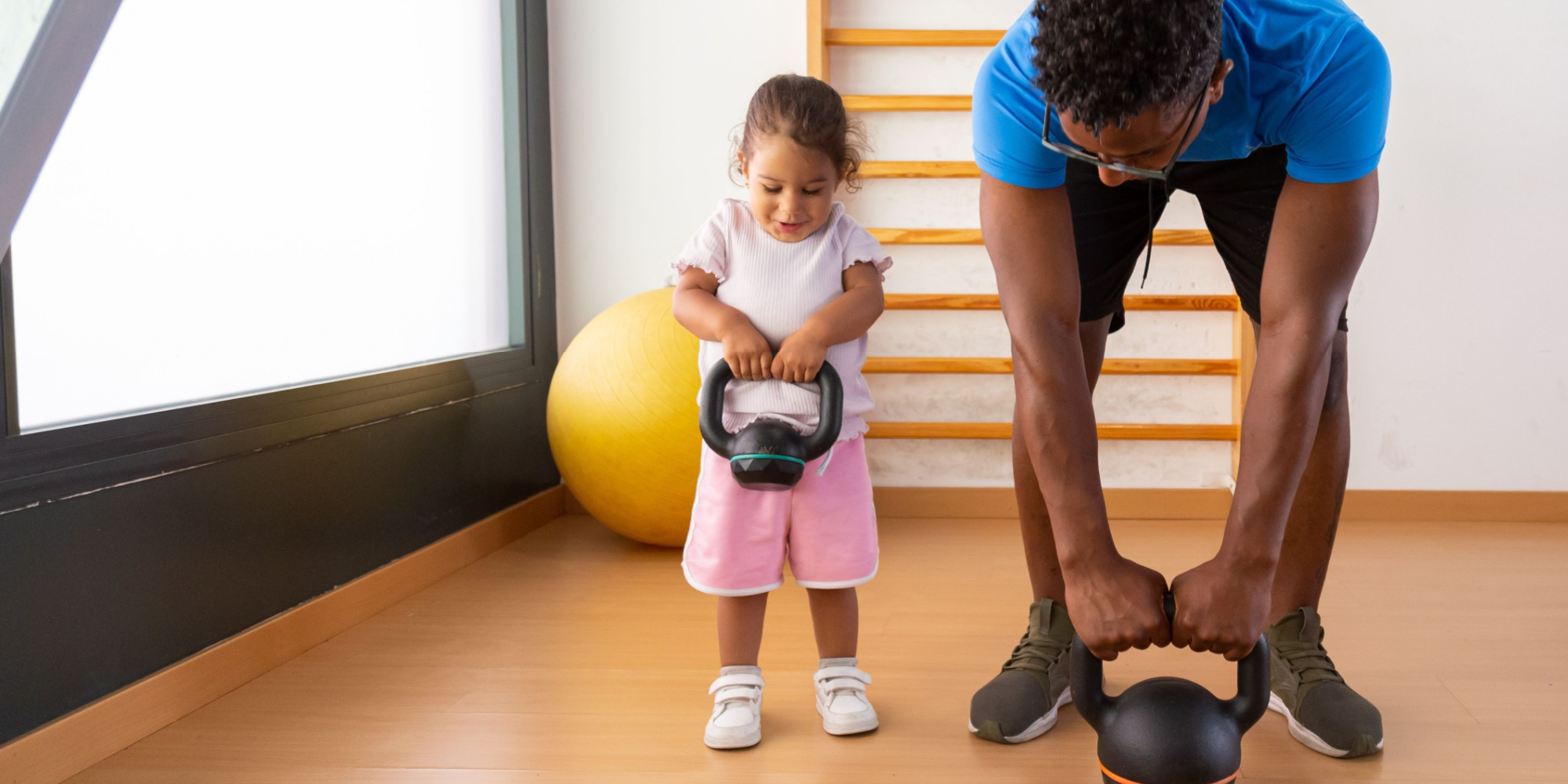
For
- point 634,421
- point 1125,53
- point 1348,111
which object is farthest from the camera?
point 634,421

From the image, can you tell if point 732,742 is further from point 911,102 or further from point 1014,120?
point 911,102

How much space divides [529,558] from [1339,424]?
5.89ft

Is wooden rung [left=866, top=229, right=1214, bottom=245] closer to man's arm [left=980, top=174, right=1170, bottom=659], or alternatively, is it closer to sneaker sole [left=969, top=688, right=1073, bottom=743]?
sneaker sole [left=969, top=688, right=1073, bottom=743]

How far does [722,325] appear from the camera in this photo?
1.51 meters

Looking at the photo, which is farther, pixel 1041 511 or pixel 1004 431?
pixel 1004 431

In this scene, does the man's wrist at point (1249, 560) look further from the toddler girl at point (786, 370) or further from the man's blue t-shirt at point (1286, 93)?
the toddler girl at point (786, 370)

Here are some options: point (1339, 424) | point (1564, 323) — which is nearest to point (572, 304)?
point (1339, 424)

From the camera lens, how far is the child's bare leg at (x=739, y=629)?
1568 mm

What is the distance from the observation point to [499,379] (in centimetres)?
282

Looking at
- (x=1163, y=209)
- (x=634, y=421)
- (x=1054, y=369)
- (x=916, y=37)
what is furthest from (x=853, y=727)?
(x=916, y=37)

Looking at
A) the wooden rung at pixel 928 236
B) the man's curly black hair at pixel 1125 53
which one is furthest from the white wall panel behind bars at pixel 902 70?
the man's curly black hair at pixel 1125 53

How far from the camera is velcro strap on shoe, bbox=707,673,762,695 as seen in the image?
154 centimetres

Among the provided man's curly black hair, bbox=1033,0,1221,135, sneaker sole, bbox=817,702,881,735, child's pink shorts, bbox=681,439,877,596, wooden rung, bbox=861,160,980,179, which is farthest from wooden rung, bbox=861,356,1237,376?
man's curly black hair, bbox=1033,0,1221,135

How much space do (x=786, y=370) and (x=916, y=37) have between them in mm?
1770
